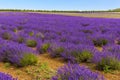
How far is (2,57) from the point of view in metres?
6.48

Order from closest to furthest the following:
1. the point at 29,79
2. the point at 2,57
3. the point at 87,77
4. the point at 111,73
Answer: the point at 87,77
the point at 29,79
the point at 111,73
the point at 2,57

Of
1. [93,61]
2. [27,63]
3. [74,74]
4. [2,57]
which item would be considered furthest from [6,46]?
[74,74]

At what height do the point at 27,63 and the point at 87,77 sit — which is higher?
the point at 87,77

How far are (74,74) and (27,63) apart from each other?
238cm

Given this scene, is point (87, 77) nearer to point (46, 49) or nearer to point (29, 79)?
point (29, 79)

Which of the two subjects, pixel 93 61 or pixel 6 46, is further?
pixel 6 46

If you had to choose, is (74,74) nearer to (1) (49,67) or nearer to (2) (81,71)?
(2) (81,71)

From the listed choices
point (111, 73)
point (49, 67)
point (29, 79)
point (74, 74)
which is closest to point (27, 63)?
point (49, 67)

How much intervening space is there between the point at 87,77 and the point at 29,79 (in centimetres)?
176

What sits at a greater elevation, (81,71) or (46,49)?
(81,71)

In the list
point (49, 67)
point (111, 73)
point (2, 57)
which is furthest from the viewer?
point (2, 57)

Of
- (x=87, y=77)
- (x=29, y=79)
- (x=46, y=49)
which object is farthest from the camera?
(x=46, y=49)

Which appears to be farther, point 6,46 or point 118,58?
point 6,46

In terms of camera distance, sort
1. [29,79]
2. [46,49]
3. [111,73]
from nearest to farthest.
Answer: [29,79], [111,73], [46,49]
